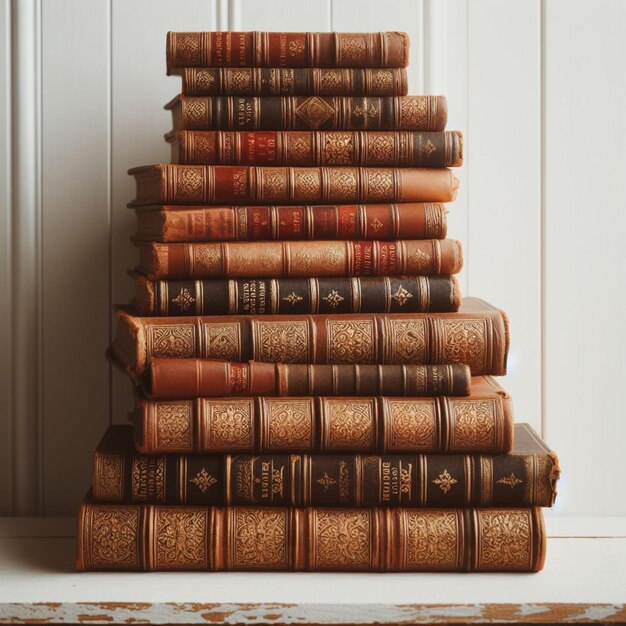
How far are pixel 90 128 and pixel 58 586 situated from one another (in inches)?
23.6

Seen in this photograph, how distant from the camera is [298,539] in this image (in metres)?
0.91

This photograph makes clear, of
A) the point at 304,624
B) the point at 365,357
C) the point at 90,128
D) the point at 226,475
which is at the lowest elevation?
the point at 304,624

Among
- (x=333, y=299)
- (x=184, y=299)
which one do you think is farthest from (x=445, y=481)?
(x=184, y=299)

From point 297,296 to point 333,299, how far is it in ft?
0.12

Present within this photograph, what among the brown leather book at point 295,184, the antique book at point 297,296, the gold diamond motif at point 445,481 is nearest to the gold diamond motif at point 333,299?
the antique book at point 297,296

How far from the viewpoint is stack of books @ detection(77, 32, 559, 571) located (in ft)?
2.98

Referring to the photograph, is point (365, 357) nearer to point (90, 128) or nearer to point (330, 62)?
point (330, 62)

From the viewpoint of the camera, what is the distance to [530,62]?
48.3 inches

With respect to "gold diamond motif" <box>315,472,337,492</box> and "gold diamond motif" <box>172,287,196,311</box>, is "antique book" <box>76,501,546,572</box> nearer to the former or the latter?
"gold diamond motif" <box>315,472,337,492</box>

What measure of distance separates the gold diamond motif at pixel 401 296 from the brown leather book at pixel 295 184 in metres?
0.10

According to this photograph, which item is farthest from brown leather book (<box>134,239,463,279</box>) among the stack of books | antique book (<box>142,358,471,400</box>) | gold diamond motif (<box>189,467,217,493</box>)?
gold diamond motif (<box>189,467,217,493</box>)

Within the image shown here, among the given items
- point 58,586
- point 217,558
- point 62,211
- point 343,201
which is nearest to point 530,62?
point 343,201

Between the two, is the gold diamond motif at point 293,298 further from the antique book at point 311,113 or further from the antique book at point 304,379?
the antique book at point 311,113

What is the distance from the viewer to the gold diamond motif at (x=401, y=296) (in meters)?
0.98
